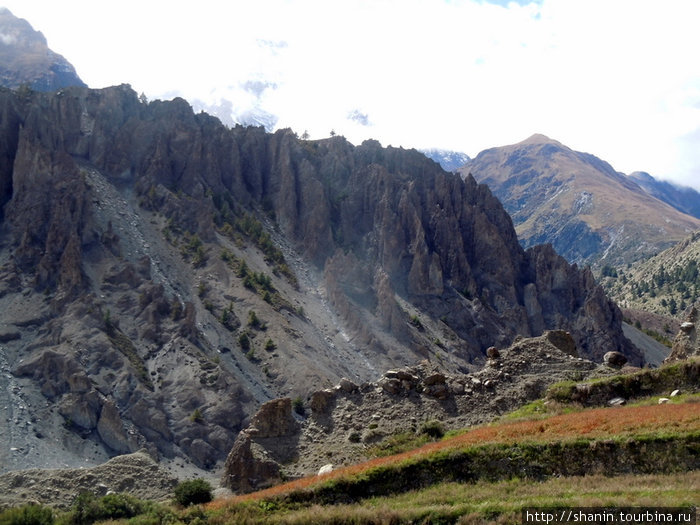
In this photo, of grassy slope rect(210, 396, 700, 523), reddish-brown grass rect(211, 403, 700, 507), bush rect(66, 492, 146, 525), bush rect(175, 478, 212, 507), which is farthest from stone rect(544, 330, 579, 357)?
bush rect(66, 492, 146, 525)

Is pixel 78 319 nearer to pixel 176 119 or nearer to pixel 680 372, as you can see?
pixel 176 119

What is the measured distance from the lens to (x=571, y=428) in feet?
69.5

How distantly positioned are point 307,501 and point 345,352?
2704 inches

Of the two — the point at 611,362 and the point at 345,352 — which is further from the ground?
the point at 611,362

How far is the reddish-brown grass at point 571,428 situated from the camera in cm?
1978

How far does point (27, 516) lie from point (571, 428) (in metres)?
18.6

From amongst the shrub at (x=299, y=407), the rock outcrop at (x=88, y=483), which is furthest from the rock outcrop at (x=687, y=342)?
the shrub at (x=299, y=407)

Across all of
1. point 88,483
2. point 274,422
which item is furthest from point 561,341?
point 88,483

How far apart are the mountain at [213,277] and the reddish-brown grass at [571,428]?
42531 mm

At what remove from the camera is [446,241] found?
124375mm

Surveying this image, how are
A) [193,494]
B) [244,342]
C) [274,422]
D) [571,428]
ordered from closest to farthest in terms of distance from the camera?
[571,428], [193,494], [274,422], [244,342]

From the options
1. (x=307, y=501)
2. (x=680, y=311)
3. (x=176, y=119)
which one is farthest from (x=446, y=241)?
(x=307, y=501)

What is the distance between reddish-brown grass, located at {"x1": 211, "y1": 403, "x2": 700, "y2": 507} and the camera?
1978cm

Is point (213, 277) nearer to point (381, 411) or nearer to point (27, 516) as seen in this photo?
point (381, 411)
